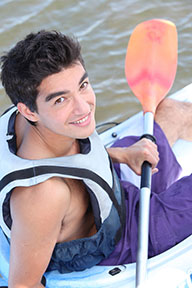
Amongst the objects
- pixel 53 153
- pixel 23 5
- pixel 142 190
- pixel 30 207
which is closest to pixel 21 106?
pixel 53 153

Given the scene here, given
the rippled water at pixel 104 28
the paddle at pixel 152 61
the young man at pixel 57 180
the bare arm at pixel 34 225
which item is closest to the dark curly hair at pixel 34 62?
the young man at pixel 57 180

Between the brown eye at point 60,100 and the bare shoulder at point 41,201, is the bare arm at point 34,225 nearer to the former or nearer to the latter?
the bare shoulder at point 41,201

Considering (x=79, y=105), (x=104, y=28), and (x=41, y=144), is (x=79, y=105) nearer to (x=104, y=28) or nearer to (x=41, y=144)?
(x=41, y=144)

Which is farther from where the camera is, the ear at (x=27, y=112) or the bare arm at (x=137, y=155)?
the bare arm at (x=137, y=155)

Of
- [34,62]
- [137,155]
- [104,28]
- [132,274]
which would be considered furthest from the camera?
[104,28]

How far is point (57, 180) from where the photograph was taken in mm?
1265

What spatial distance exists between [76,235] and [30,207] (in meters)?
0.29

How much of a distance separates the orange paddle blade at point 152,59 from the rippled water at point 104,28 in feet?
1.77

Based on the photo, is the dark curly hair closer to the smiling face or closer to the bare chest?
the smiling face

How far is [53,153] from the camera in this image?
53.8 inches

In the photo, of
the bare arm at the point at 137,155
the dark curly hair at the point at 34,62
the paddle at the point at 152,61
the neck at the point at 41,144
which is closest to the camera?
the dark curly hair at the point at 34,62

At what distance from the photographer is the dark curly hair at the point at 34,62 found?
1.21m

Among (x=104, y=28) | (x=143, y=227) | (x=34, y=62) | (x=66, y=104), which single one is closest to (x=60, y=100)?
(x=66, y=104)

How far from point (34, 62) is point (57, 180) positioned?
33cm
